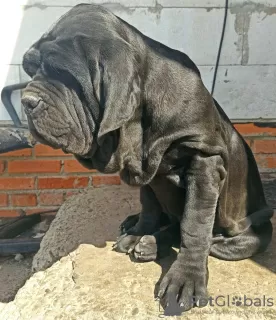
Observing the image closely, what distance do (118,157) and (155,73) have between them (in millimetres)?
375

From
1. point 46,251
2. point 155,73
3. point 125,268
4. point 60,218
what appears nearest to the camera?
point 155,73

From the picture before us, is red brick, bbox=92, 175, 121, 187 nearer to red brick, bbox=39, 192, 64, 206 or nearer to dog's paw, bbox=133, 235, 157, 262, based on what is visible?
red brick, bbox=39, 192, 64, 206

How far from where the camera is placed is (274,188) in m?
4.19

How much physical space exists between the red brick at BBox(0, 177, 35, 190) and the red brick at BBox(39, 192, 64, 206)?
0.13 metres

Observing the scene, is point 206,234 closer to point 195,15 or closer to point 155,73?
point 155,73

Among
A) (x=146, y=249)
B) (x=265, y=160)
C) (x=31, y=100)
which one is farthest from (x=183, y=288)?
(x=265, y=160)

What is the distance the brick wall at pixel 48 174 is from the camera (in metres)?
4.23

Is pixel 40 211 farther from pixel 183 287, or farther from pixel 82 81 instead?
pixel 82 81

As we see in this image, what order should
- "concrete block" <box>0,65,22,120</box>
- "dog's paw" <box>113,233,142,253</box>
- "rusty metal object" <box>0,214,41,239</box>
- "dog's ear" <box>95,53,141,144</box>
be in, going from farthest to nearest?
"rusty metal object" <box>0,214,41,239</box> < "concrete block" <box>0,65,22,120</box> < "dog's paw" <box>113,233,142,253</box> < "dog's ear" <box>95,53,141,144</box>

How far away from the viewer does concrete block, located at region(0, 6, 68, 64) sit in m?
3.96

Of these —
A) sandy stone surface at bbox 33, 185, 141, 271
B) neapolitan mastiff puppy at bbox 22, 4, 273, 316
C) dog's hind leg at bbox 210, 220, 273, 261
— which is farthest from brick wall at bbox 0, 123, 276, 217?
neapolitan mastiff puppy at bbox 22, 4, 273, 316

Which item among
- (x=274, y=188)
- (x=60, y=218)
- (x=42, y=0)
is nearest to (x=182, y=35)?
(x=42, y=0)

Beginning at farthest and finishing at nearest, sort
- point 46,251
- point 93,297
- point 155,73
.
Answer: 1. point 46,251
2. point 93,297
3. point 155,73

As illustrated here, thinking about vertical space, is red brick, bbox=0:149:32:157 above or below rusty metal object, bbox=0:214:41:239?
above
